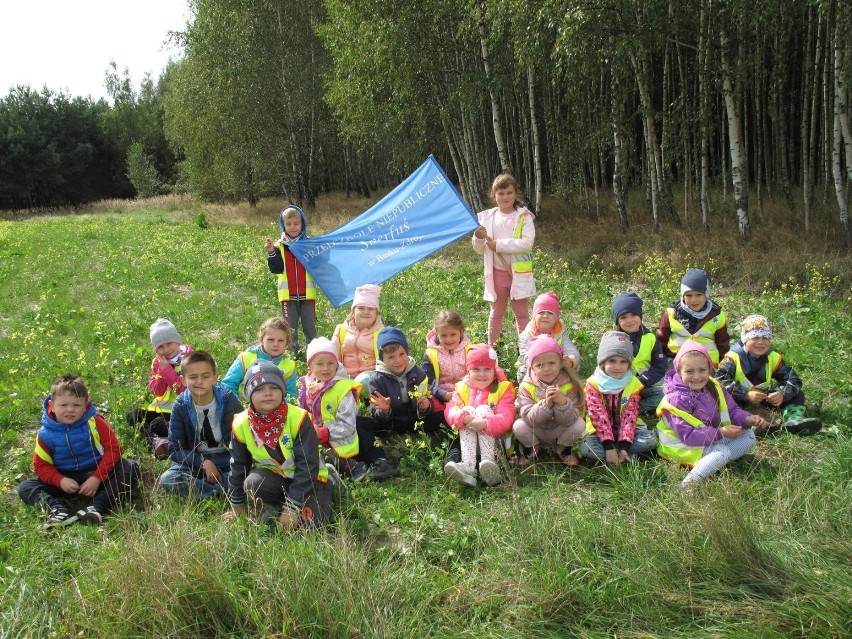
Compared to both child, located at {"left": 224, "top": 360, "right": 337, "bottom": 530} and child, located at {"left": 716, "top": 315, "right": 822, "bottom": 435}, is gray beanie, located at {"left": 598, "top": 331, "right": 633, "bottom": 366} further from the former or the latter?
child, located at {"left": 224, "top": 360, "right": 337, "bottom": 530}

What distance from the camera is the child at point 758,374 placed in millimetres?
5625

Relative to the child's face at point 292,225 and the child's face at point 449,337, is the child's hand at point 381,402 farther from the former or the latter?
the child's face at point 292,225

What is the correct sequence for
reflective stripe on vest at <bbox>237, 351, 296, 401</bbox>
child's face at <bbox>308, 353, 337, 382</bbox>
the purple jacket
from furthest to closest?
reflective stripe on vest at <bbox>237, 351, 296, 401</bbox>
child's face at <bbox>308, 353, 337, 382</bbox>
the purple jacket

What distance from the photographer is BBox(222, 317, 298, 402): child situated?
584cm

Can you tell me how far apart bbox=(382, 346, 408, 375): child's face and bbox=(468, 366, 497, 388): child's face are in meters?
0.82

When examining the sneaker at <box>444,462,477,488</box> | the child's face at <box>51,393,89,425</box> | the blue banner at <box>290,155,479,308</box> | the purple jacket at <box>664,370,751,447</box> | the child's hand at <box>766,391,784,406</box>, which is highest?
the blue banner at <box>290,155,479,308</box>

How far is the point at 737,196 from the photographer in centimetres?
1209

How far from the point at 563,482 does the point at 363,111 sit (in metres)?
15.8

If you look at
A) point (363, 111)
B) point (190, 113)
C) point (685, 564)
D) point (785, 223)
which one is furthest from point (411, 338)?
point (190, 113)

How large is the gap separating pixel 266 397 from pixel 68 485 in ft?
5.67

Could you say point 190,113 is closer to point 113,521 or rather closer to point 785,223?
point 785,223

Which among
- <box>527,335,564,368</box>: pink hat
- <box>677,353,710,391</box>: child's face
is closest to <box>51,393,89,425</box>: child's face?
<box>527,335,564,368</box>: pink hat

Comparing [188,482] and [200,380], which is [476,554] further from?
[200,380]

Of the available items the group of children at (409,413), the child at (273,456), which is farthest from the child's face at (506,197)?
the child at (273,456)
